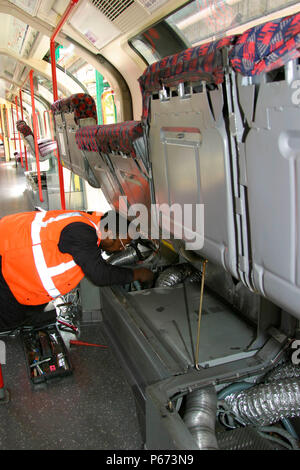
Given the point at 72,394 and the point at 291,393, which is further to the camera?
the point at 72,394

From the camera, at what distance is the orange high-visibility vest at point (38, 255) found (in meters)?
2.43

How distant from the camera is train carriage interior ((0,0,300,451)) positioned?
120 cm

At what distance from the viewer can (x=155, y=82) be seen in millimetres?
1679

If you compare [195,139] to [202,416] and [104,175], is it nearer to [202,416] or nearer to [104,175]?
[202,416]

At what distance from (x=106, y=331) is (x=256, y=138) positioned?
7.05 ft

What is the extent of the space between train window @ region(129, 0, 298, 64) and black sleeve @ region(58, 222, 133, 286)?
163 centimetres

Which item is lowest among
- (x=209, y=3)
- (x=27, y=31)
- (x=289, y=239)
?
(x=289, y=239)

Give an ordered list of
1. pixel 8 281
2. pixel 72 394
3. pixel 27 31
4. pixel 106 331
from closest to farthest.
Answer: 1. pixel 72 394
2. pixel 8 281
3. pixel 106 331
4. pixel 27 31

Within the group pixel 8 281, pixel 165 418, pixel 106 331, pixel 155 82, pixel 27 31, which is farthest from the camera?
pixel 27 31

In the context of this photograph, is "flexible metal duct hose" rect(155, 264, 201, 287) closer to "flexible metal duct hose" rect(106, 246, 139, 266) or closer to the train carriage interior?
the train carriage interior

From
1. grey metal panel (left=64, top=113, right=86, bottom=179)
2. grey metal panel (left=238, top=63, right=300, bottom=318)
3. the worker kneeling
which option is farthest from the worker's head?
grey metal panel (left=238, top=63, right=300, bottom=318)
